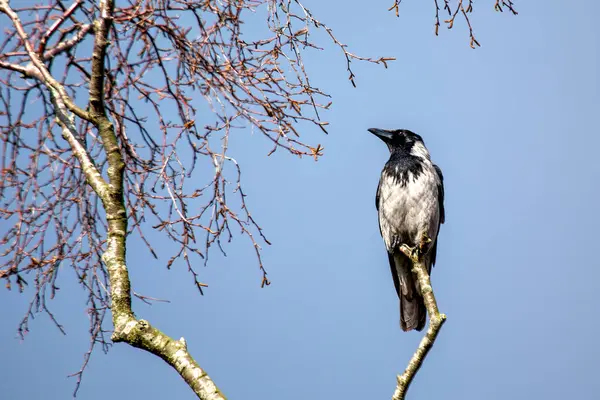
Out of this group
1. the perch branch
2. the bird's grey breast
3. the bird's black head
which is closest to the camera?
the perch branch

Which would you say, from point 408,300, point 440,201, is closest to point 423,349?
point 408,300

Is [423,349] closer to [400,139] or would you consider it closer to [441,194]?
[441,194]

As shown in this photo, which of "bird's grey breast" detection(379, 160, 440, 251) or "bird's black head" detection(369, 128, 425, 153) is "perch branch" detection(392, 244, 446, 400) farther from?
"bird's black head" detection(369, 128, 425, 153)

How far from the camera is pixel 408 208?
6.94 metres

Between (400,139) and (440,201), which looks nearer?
(440,201)

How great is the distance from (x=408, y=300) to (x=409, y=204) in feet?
3.38

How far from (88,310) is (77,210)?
0.64 m

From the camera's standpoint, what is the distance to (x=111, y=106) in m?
4.05

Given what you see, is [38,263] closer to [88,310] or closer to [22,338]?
[88,310]

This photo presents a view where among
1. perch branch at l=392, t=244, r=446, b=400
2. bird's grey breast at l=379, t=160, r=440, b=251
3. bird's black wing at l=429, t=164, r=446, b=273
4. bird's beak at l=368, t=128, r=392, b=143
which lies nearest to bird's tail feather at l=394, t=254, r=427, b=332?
bird's grey breast at l=379, t=160, r=440, b=251

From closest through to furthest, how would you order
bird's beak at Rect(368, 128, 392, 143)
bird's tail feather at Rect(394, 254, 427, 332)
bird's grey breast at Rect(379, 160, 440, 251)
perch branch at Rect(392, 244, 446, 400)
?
1. perch branch at Rect(392, 244, 446, 400)
2. bird's grey breast at Rect(379, 160, 440, 251)
3. bird's tail feather at Rect(394, 254, 427, 332)
4. bird's beak at Rect(368, 128, 392, 143)

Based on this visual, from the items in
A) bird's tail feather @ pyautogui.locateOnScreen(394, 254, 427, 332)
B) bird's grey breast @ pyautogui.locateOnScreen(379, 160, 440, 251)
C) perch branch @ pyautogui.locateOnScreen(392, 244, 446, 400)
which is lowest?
perch branch @ pyautogui.locateOnScreen(392, 244, 446, 400)

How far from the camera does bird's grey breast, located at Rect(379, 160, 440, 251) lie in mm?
6938

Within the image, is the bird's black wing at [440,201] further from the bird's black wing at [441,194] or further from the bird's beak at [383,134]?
the bird's beak at [383,134]
